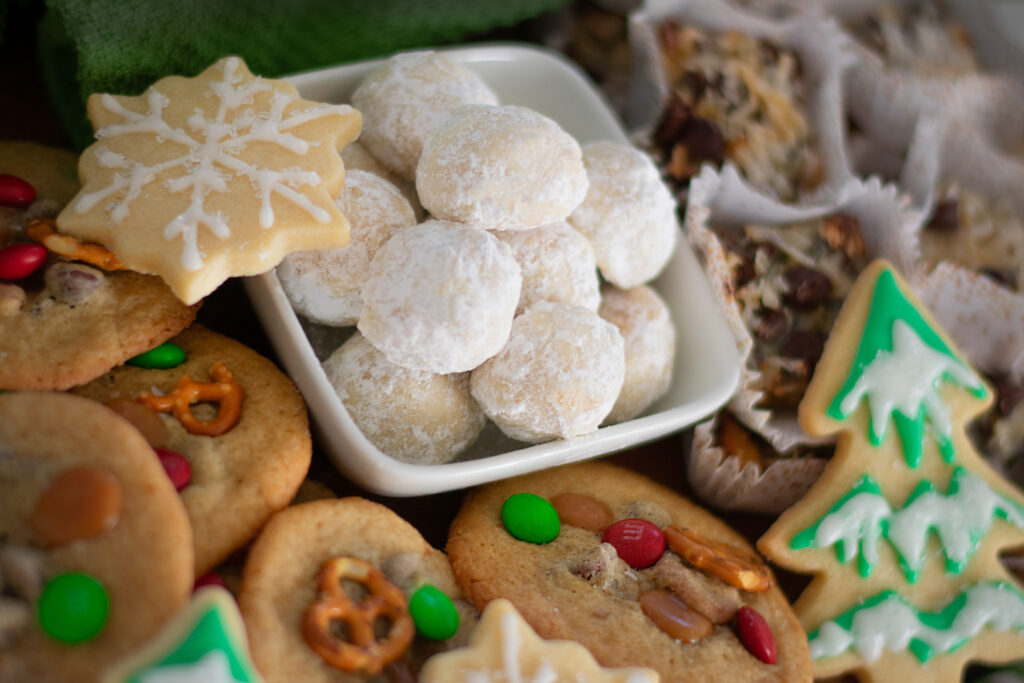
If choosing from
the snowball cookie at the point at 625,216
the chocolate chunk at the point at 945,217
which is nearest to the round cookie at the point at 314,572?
the snowball cookie at the point at 625,216

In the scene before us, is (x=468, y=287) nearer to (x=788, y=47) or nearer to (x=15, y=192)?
(x=15, y=192)

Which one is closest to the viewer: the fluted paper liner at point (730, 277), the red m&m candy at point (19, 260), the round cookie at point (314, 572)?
the round cookie at point (314, 572)

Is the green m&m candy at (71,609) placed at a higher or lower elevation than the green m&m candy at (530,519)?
higher

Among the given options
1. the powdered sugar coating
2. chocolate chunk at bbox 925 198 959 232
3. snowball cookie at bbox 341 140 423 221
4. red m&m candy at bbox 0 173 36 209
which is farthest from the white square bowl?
chocolate chunk at bbox 925 198 959 232

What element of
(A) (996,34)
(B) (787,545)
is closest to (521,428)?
(B) (787,545)

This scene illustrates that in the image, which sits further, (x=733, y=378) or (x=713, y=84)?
(x=713, y=84)

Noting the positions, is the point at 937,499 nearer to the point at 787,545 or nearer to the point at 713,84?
the point at 787,545

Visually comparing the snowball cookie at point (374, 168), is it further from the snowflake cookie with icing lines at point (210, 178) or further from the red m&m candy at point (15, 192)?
the red m&m candy at point (15, 192)
